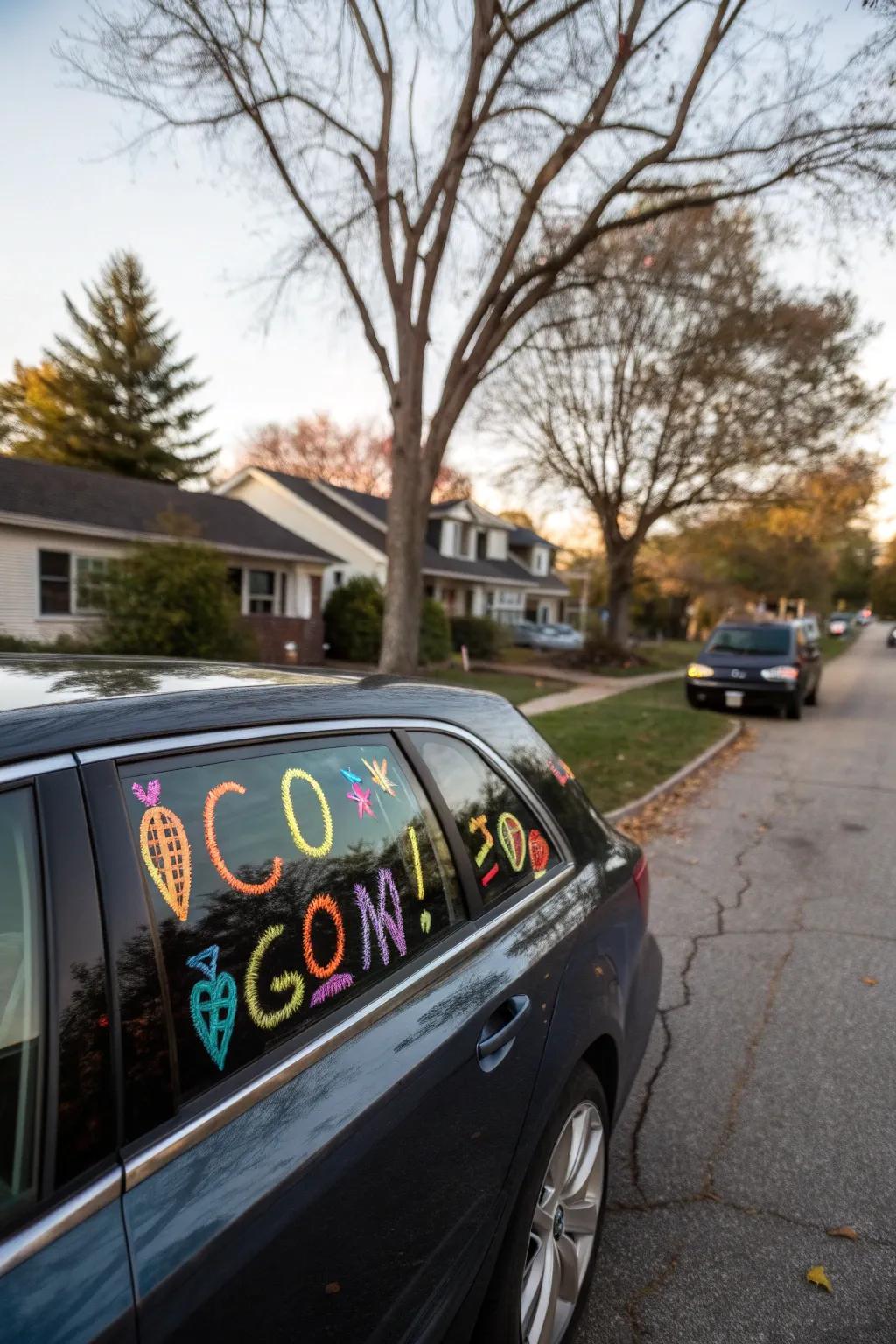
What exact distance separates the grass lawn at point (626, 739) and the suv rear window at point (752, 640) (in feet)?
4.44

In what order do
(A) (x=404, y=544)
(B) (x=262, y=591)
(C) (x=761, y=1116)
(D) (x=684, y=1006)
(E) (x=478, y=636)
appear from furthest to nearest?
(E) (x=478, y=636), (B) (x=262, y=591), (A) (x=404, y=544), (D) (x=684, y=1006), (C) (x=761, y=1116)

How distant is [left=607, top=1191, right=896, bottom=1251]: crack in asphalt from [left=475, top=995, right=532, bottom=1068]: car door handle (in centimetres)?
131

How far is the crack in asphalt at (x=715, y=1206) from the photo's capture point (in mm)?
2600

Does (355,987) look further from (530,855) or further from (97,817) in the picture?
(530,855)

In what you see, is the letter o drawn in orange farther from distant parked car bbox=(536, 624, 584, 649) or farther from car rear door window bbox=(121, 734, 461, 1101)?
distant parked car bbox=(536, 624, 584, 649)

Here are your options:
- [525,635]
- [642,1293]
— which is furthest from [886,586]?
[642,1293]

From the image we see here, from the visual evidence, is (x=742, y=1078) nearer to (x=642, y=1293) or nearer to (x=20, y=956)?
(x=642, y=1293)

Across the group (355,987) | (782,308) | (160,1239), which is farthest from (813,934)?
(782,308)

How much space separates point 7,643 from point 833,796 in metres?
12.7

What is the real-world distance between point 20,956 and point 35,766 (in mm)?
268

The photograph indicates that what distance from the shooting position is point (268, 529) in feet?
80.9

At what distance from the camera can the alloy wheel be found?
1.97 metres

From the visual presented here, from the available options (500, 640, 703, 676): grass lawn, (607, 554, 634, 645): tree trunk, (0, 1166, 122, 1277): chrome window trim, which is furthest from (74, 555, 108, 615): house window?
(607, 554, 634, 645): tree trunk

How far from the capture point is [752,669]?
1448 cm
